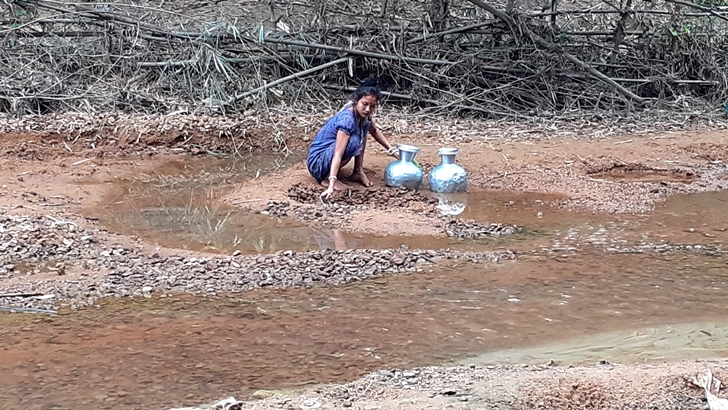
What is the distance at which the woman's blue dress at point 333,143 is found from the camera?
21.1 ft

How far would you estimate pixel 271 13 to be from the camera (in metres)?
10.5

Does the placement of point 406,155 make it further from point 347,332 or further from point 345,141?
point 347,332

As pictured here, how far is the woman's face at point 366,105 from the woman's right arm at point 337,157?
0.21 metres

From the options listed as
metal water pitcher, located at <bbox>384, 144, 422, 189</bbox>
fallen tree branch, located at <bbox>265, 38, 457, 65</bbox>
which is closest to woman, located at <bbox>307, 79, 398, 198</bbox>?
metal water pitcher, located at <bbox>384, 144, 422, 189</bbox>

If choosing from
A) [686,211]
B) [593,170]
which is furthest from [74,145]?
[686,211]

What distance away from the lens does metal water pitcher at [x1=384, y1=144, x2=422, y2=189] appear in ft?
21.5

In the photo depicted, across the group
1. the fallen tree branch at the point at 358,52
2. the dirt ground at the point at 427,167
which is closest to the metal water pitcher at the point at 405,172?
the dirt ground at the point at 427,167

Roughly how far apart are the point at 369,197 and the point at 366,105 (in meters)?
0.71

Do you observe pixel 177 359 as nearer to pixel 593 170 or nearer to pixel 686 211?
pixel 686 211

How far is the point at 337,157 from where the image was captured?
20.6ft

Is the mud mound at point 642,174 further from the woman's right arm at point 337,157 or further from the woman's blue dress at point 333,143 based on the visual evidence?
the woman's right arm at point 337,157

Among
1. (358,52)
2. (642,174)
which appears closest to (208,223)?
(642,174)

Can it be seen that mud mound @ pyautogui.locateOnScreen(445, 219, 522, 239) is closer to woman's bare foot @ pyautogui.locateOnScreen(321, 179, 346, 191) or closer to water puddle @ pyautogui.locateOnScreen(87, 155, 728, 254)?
water puddle @ pyautogui.locateOnScreen(87, 155, 728, 254)

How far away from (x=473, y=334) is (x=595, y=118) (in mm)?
6041
